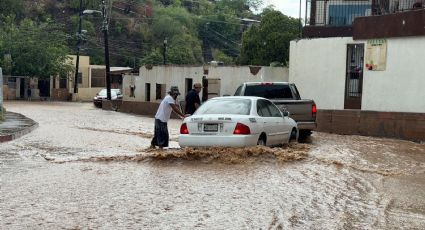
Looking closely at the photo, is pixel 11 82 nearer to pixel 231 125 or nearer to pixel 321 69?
pixel 321 69

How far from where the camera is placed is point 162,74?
38094 mm

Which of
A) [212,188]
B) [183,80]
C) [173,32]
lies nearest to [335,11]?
[183,80]

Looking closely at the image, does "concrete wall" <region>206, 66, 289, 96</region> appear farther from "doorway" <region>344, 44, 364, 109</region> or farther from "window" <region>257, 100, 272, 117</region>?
"window" <region>257, 100, 272, 117</region>

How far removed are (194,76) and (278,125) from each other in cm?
2209

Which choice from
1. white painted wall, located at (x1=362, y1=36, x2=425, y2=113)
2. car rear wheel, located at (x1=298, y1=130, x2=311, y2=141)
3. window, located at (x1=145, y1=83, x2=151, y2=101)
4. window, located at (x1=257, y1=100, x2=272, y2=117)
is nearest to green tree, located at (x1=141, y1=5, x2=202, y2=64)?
window, located at (x1=145, y1=83, x2=151, y2=101)

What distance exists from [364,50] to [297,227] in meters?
16.2

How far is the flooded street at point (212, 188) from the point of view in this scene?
22.9 feet

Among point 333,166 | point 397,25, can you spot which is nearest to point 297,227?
point 333,166

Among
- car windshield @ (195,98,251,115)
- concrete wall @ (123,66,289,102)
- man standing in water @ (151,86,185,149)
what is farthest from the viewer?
concrete wall @ (123,66,289,102)

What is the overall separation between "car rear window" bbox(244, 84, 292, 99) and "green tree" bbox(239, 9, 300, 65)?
1373 inches

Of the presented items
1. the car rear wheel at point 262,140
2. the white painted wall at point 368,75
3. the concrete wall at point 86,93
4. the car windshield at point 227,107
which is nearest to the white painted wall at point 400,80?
the white painted wall at point 368,75

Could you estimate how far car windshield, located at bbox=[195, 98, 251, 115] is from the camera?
1237cm

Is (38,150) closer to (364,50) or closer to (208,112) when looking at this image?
(208,112)

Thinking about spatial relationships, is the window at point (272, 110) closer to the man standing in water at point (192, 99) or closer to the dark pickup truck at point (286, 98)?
the dark pickup truck at point (286, 98)
